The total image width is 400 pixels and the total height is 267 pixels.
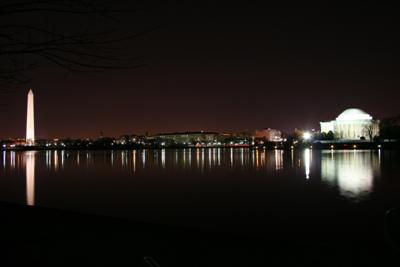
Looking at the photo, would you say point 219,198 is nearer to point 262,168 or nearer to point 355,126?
point 262,168

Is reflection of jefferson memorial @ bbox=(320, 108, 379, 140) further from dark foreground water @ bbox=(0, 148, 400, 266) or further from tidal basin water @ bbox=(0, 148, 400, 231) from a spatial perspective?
tidal basin water @ bbox=(0, 148, 400, 231)

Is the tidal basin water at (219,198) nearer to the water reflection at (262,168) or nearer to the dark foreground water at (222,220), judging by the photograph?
the dark foreground water at (222,220)

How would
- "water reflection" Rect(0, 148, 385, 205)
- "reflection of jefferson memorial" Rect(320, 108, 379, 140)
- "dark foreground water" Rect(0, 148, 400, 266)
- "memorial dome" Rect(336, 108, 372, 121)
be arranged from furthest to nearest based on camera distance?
"memorial dome" Rect(336, 108, 372, 121), "reflection of jefferson memorial" Rect(320, 108, 379, 140), "water reflection" Rect(0, 148, 385, 205), "dark foreground water" Rect(0, 148, 400, 266)

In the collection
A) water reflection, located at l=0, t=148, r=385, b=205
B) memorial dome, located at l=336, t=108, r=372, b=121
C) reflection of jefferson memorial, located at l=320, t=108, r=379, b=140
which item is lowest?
water reflection, located at l=0, t=148, r=385, b=205

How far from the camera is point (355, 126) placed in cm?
17300

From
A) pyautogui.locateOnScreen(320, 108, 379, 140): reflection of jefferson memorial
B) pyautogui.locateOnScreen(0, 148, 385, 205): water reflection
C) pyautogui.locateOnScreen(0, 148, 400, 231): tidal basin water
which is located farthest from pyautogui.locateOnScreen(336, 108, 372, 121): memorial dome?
pyautogui.locateOnScreen(0, 148, 400, 231): tidal basin water

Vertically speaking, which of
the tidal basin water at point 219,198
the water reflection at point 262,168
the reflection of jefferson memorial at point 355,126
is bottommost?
the water reflection at point 262,168

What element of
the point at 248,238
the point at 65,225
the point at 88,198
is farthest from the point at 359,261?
the point at 88,198

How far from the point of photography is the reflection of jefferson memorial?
16825cm

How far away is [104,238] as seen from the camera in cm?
978

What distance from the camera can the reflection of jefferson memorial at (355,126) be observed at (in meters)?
168

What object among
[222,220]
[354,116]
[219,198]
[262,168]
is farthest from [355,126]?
[222,220]

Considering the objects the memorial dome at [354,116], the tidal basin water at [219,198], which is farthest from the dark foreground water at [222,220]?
the memorial dome at [354,116]

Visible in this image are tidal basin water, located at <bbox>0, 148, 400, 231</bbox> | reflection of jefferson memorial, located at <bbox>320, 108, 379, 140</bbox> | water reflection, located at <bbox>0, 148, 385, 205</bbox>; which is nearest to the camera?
tidal basin water, located at <bbox>0, 148, 400, 231</bbox>
